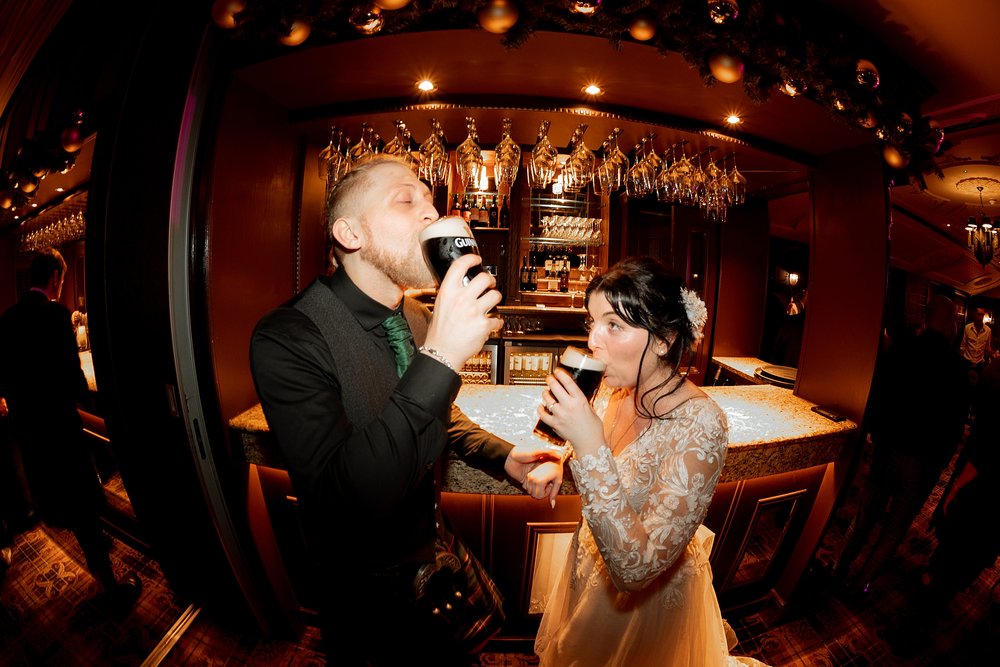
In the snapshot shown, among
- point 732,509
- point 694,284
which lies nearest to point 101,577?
point 732,509

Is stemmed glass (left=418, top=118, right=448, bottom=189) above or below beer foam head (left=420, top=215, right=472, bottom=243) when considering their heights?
above

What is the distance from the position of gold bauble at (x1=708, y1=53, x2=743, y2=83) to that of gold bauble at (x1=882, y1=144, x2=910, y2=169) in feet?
4.01

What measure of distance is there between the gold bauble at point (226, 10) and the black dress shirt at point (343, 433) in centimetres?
152

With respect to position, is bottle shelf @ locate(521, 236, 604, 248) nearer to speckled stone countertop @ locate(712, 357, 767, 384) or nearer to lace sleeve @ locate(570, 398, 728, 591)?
speckled stone countertop @ locate(712, 357, 767, 384)

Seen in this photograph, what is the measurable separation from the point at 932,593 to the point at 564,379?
10.5 ft

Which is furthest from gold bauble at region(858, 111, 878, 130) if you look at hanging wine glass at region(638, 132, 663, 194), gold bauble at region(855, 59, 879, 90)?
hanging wine glass at region(638, 132, 663, 194)

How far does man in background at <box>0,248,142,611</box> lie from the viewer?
2322mm

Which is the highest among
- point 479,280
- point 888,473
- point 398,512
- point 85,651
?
point 479,280

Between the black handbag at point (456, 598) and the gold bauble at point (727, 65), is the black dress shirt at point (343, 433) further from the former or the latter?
the gold bauble at point (727, 65)

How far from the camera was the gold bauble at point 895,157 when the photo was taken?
7.98 feet

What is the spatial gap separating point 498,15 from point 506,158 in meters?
1.28

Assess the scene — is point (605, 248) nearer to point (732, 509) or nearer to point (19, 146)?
point (732, 509)

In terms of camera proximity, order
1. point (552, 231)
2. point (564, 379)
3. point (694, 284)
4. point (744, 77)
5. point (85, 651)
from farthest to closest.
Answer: point (694, 284) < point (552, 231) < point (85, 651) < point (744, 77) < point (564, 379)

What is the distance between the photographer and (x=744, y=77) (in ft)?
7.11
